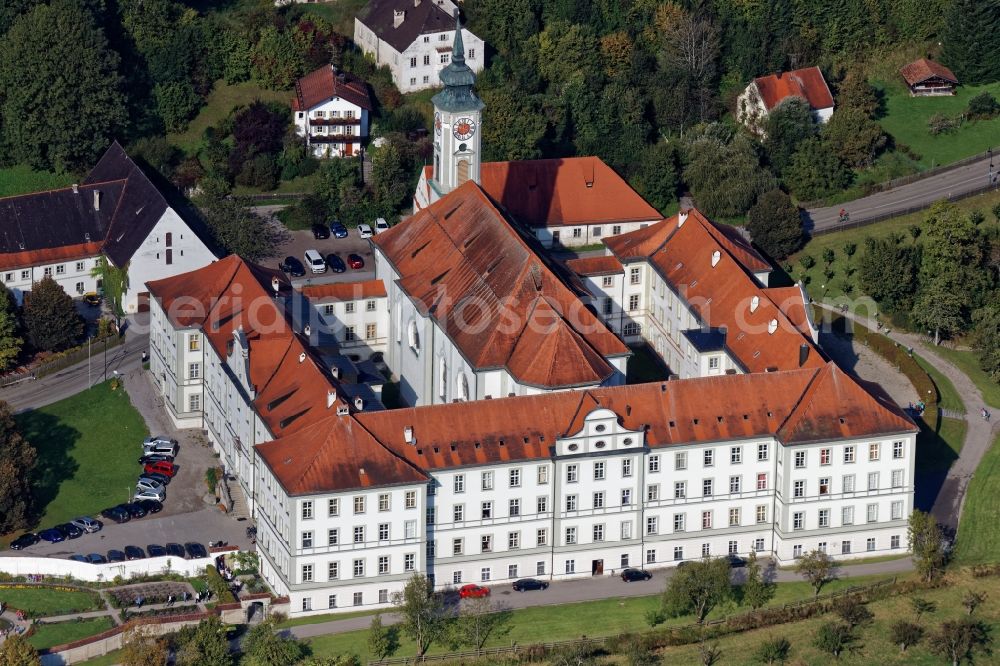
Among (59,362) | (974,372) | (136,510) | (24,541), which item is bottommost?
(24,541)

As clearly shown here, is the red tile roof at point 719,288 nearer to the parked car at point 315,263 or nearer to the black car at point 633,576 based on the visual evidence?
the black car at point 633,576

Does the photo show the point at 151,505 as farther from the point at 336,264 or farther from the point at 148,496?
the point at 336,264

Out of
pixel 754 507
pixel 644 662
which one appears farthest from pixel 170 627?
pixel 754 507

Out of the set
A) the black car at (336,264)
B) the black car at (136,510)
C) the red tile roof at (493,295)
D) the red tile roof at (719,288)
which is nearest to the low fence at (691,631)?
the red tile roof at (719,288)

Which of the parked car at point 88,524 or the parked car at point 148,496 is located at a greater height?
the parked car at point 148,496

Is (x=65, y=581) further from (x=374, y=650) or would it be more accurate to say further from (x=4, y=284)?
(x=4, y=284)

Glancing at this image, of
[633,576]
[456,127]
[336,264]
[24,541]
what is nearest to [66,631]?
[24,541]

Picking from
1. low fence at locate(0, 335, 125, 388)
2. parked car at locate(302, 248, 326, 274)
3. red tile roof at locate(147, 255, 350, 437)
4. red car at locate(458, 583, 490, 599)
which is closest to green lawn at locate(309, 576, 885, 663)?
red car at locate(458, 583, 490, 599)
